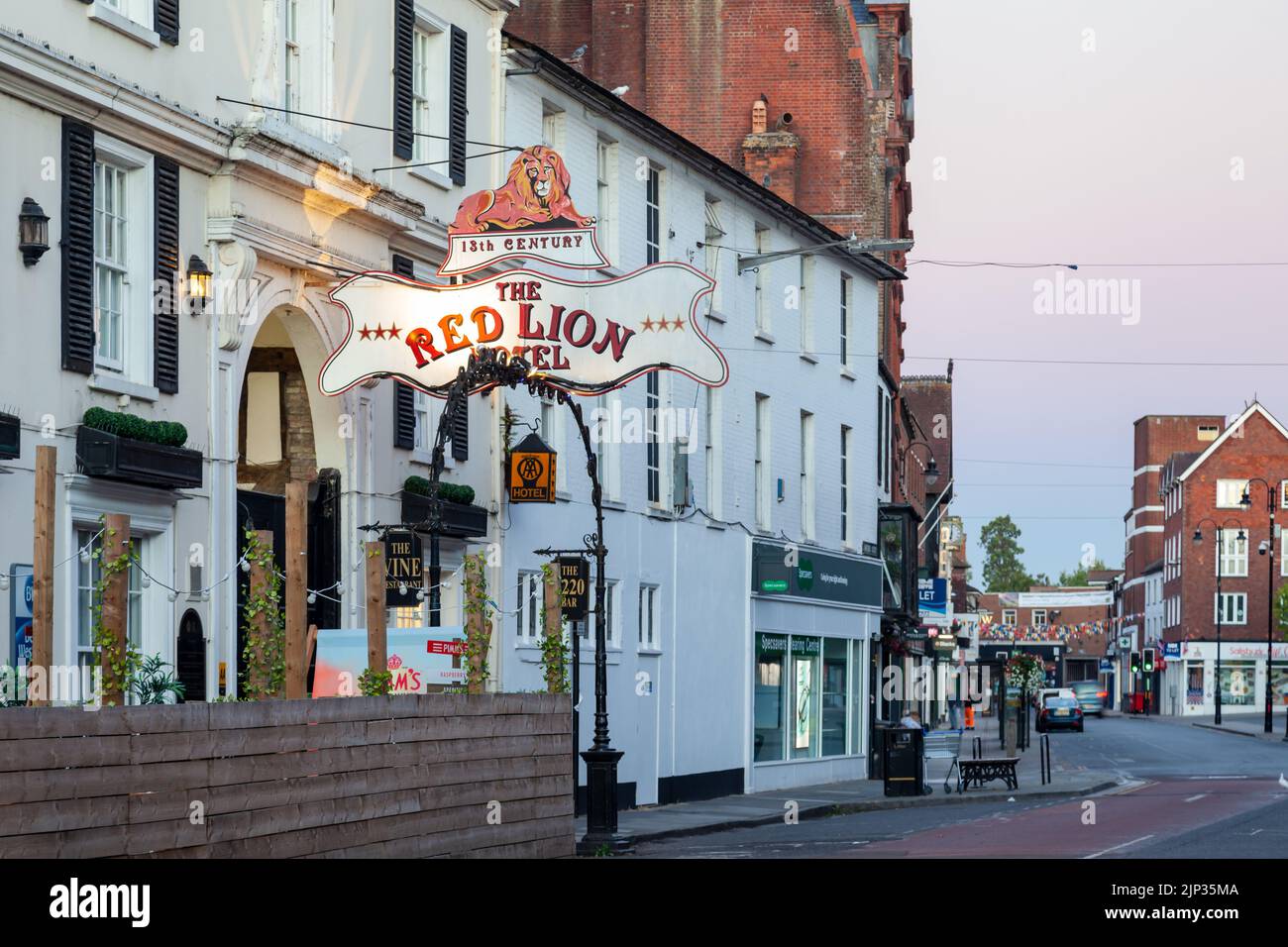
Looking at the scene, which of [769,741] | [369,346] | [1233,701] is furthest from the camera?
[1233,701]

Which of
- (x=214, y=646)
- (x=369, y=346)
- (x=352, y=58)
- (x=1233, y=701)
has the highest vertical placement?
(x=352, y=58)

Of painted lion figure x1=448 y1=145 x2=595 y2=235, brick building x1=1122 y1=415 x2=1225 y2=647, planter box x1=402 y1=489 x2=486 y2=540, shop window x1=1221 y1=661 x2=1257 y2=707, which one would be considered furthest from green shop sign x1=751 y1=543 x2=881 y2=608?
brick building x1=1122 y1=415 x2=1225 y2=647

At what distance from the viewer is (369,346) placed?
70.3 feet

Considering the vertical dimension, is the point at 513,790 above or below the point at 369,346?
below

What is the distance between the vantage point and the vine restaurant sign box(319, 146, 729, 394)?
21.0 meters

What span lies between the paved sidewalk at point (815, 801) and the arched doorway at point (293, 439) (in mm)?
4608

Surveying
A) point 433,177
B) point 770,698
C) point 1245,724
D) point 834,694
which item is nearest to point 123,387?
point 433,177

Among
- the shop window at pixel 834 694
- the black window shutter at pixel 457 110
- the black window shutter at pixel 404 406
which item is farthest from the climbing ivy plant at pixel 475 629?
the shop window at pixel 834 694

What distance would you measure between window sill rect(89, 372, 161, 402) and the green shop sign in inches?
696

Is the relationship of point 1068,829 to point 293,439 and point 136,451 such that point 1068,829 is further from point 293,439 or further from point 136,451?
point 136,451

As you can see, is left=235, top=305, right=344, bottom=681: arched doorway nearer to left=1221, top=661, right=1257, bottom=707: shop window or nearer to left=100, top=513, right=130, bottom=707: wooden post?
left=100, top=513, right=130, bottom=707: wooden post
